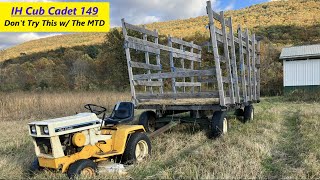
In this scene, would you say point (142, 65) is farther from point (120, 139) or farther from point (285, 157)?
point (285, 157)

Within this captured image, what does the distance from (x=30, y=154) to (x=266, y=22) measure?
45.6m

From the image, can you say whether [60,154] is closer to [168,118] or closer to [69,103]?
[168,118]

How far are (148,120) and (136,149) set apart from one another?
237cm

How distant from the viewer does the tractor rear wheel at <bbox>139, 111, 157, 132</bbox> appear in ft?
24.5

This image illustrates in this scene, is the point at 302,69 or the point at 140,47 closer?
the point at 140,47

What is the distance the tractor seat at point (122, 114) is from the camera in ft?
17.8

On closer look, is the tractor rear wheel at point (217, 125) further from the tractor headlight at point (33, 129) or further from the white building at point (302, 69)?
the white building at point (302, 69)

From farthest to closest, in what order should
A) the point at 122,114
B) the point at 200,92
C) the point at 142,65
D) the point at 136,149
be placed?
the point at 142,65 → the point at 200,92 → the point at 122,114 → the point at 136,149

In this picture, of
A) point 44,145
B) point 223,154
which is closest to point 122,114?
point 44,145

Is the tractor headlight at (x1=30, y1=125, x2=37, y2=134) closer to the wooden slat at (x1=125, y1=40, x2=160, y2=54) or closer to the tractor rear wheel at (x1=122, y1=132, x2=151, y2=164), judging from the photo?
the tractor rear wheel at (x1=122, y1=132, x2=151, y2=164)

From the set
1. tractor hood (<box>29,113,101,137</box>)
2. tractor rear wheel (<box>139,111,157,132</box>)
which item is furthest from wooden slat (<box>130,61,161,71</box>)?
tractor hood (<box>29,113,101,137</box>)

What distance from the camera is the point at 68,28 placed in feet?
64.5

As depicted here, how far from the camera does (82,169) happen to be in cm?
411

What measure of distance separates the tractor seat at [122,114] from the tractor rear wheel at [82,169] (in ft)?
4.01
